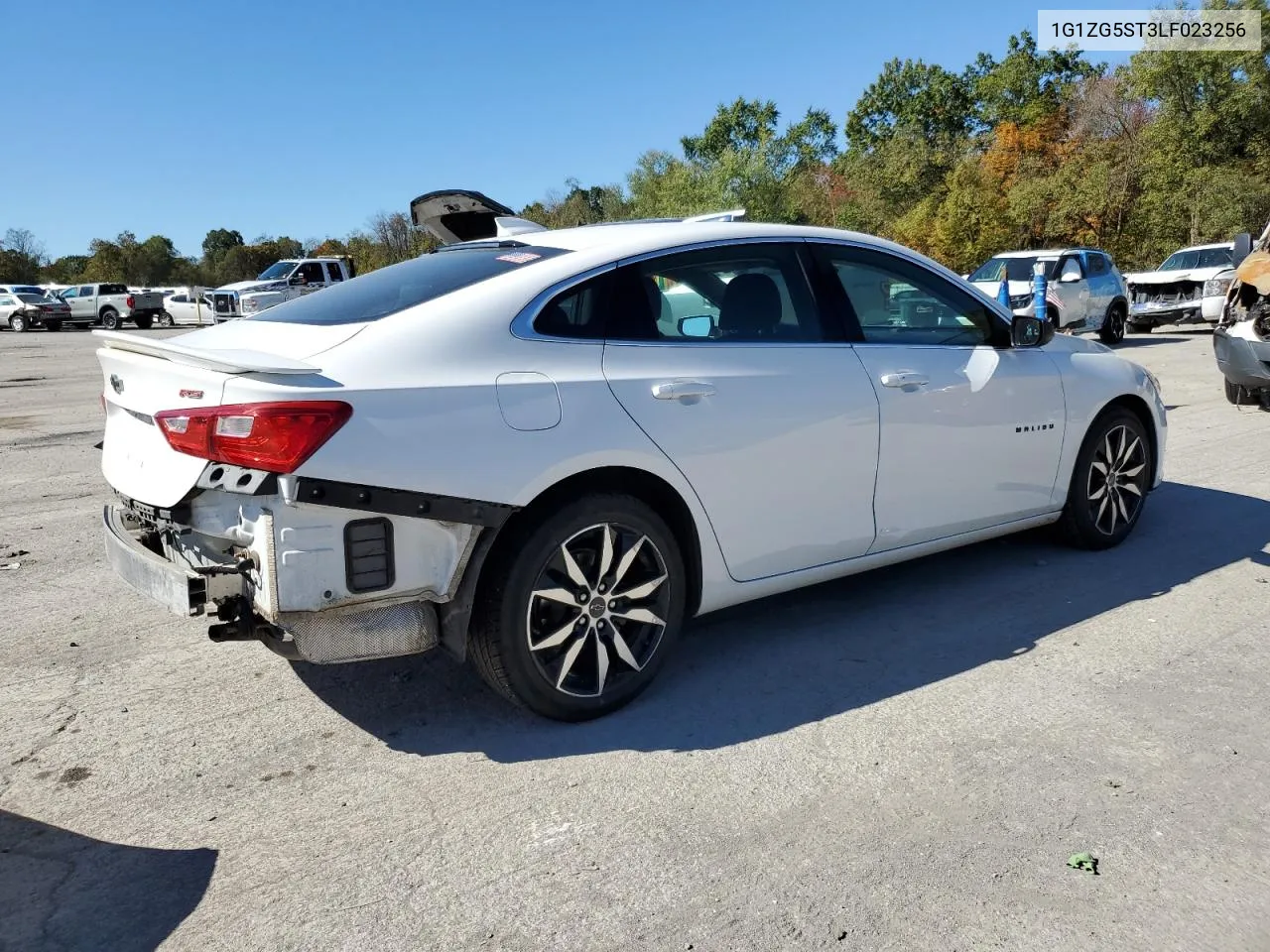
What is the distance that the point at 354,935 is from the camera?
2.35 m

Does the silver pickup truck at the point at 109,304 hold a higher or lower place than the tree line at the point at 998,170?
lower

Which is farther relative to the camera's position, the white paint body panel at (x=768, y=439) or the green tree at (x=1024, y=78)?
the green tree at (x=1024, y=78)

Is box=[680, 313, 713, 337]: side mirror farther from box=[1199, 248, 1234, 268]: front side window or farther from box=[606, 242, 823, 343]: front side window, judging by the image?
box=[1199, 248, 1234, 268]: front side window

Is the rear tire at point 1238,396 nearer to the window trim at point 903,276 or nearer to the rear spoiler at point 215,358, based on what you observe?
the window trim at point 903,276

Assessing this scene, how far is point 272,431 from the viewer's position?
2803 mm

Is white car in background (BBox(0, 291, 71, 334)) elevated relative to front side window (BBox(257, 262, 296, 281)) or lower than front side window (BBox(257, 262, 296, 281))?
lower

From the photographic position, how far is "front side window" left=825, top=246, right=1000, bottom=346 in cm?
422

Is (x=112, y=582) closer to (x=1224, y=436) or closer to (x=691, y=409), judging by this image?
(x=691, y=409)

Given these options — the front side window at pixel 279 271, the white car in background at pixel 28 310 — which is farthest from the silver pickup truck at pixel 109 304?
the front side window at pixel 279 271

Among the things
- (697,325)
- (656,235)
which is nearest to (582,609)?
(697,325)

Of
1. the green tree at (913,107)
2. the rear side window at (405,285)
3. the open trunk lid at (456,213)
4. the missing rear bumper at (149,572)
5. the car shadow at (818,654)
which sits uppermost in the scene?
the green tree at (913,107)

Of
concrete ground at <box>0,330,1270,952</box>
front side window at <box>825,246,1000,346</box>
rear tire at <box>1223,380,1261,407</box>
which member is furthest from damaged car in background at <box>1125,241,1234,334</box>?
concrete ground at <box>0,330,1270,952</box>

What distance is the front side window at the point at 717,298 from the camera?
3582mm

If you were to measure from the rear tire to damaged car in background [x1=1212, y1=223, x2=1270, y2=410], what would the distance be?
274 millimetres
